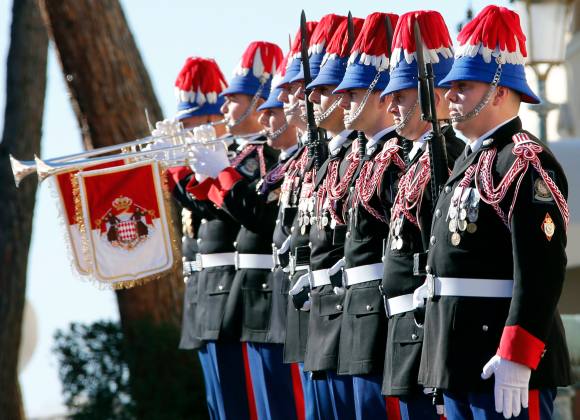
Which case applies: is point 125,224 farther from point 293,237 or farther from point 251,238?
Result: point 293,237

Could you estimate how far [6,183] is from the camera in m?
14.9

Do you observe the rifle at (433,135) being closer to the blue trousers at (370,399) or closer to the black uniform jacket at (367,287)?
the black uniform jacket at (367,287)

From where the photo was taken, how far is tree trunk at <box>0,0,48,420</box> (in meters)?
14.9

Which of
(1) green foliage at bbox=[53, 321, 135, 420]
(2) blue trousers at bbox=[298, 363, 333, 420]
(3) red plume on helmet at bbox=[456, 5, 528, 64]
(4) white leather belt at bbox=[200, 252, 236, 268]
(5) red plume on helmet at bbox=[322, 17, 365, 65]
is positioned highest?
(3) red plume on helmet at bbox=[456, 5, 528, 64]

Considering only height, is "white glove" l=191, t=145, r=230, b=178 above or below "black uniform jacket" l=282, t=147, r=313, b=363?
above

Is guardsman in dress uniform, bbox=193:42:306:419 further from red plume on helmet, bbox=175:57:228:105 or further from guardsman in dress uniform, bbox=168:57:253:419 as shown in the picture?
red plume on helmet, bbox=175:57:228:105

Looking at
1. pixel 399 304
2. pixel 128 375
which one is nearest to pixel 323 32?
pixel 399 304

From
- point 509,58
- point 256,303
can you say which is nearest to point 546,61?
point 256,303

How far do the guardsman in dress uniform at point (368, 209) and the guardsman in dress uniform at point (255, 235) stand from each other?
161 centimetres

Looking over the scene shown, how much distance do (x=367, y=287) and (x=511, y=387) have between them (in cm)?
152

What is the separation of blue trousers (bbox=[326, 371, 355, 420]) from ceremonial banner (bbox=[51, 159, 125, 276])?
9.63 feet

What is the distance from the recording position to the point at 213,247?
9734mm

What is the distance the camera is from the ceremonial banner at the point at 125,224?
979cm

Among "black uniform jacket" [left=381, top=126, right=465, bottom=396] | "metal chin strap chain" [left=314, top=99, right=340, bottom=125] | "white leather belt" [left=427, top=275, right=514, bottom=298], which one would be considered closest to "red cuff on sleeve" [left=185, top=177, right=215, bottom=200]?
"metal chin strap chain" [left=314, top=99, right=340, bottom=125]
